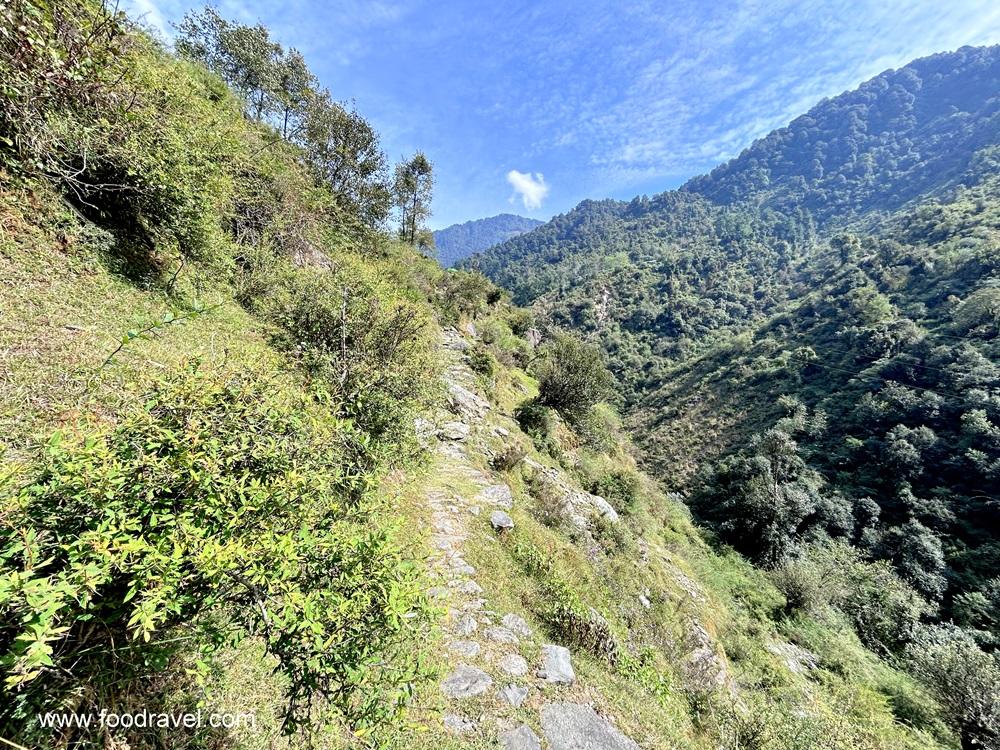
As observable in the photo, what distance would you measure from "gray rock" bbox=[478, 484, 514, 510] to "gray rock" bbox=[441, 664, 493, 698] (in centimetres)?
381

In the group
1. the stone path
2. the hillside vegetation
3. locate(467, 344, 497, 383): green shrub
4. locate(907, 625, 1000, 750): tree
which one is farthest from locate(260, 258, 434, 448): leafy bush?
locate(907, 625, 1000, 750): tree

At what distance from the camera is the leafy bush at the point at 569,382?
18234 millimetres

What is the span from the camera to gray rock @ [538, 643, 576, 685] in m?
4.62

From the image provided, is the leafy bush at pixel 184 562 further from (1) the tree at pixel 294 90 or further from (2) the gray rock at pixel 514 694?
(1) the tree at pixel 294 90

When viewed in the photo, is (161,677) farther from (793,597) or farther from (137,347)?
(793,597)

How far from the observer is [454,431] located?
1032cm

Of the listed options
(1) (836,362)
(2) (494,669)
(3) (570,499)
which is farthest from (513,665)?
(1) (836,362)

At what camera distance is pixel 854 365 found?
41.1 m

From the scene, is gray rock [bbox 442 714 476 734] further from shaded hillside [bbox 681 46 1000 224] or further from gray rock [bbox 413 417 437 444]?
shaded hillside [bbox 681 46 1000 224]

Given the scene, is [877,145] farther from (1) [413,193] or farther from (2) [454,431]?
(2) [454,431]

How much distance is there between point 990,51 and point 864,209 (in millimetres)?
129140

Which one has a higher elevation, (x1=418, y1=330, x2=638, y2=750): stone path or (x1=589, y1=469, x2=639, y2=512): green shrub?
(x1=418, y1=330, x2=638, y2=750): stone path

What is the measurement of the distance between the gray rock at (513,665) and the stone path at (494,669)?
1 cm

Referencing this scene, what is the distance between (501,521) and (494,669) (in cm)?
311
